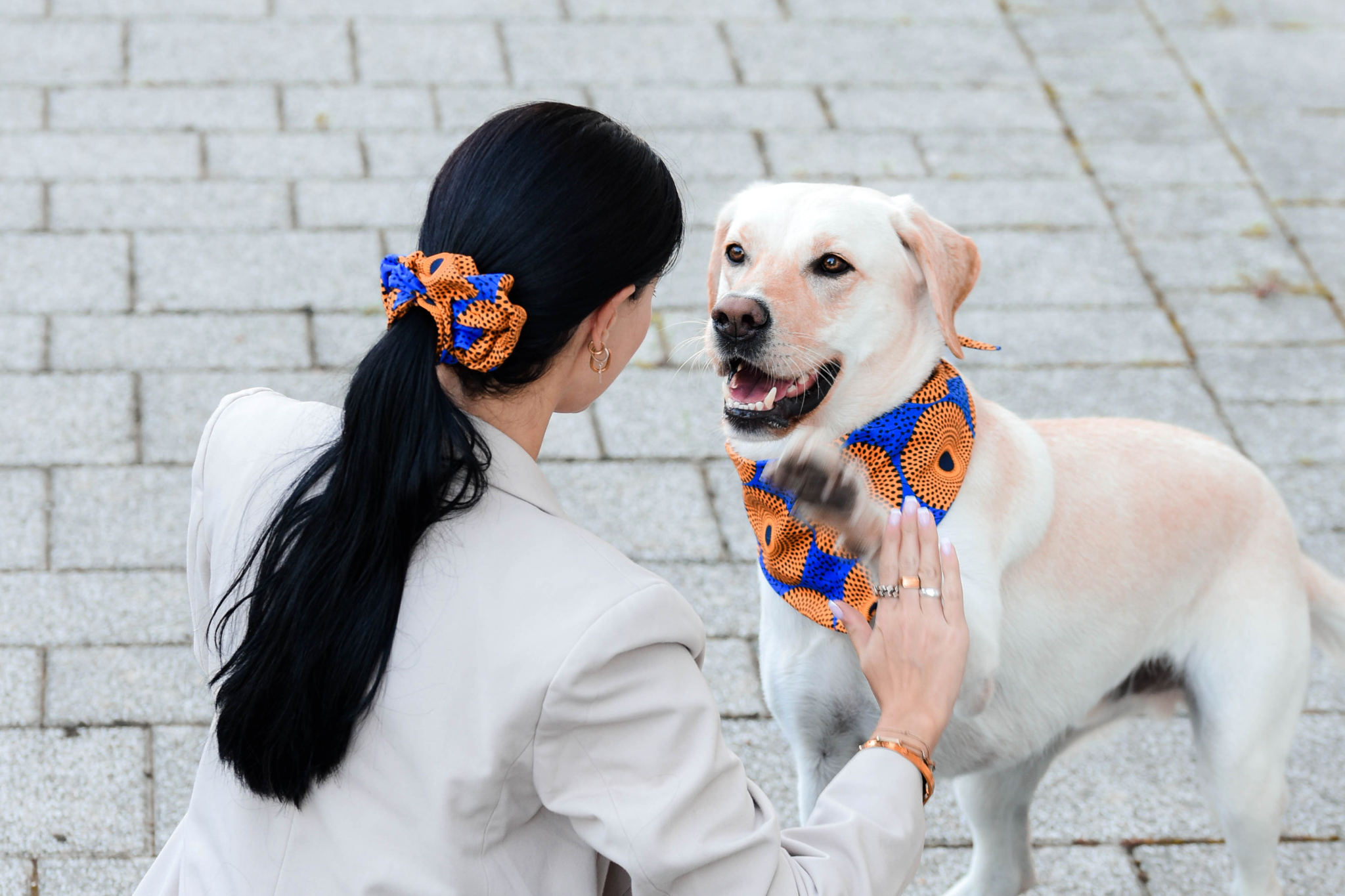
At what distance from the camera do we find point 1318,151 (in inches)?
239

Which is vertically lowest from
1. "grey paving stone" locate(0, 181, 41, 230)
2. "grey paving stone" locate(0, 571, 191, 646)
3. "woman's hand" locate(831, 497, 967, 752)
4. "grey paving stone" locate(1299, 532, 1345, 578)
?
"grey paving stone" locate(0, 181, 41, 230)

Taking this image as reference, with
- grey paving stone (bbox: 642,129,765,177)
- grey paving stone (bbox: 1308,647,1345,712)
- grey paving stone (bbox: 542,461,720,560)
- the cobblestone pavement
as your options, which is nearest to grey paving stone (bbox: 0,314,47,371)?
the cobblestone pavement

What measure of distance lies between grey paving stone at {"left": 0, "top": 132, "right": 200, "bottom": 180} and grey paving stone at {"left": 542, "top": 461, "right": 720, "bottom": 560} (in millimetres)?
2219

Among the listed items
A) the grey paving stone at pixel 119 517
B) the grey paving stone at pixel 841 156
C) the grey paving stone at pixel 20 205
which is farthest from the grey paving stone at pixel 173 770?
the grey paving stone at pixel 841 156

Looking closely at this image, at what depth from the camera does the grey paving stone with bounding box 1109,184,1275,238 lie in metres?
5.55

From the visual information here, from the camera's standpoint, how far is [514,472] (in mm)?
1743

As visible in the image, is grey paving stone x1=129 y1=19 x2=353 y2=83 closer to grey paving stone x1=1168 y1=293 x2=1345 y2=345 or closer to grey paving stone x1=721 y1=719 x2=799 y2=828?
grey paving stone x1=1168 y1=293 x2=1345 y2=345

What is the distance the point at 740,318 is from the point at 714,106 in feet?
12.3

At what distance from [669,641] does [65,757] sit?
2135 mm

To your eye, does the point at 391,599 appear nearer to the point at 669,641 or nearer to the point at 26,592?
the point at 669,641

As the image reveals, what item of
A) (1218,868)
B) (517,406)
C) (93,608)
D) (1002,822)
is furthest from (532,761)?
(93,608)

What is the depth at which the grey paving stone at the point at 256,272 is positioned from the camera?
15.6 feet

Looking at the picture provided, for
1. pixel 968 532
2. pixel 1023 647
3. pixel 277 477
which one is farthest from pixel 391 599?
pixel 1023 647

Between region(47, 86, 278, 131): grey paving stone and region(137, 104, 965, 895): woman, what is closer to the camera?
region(137, 104, 965, 895): woman
